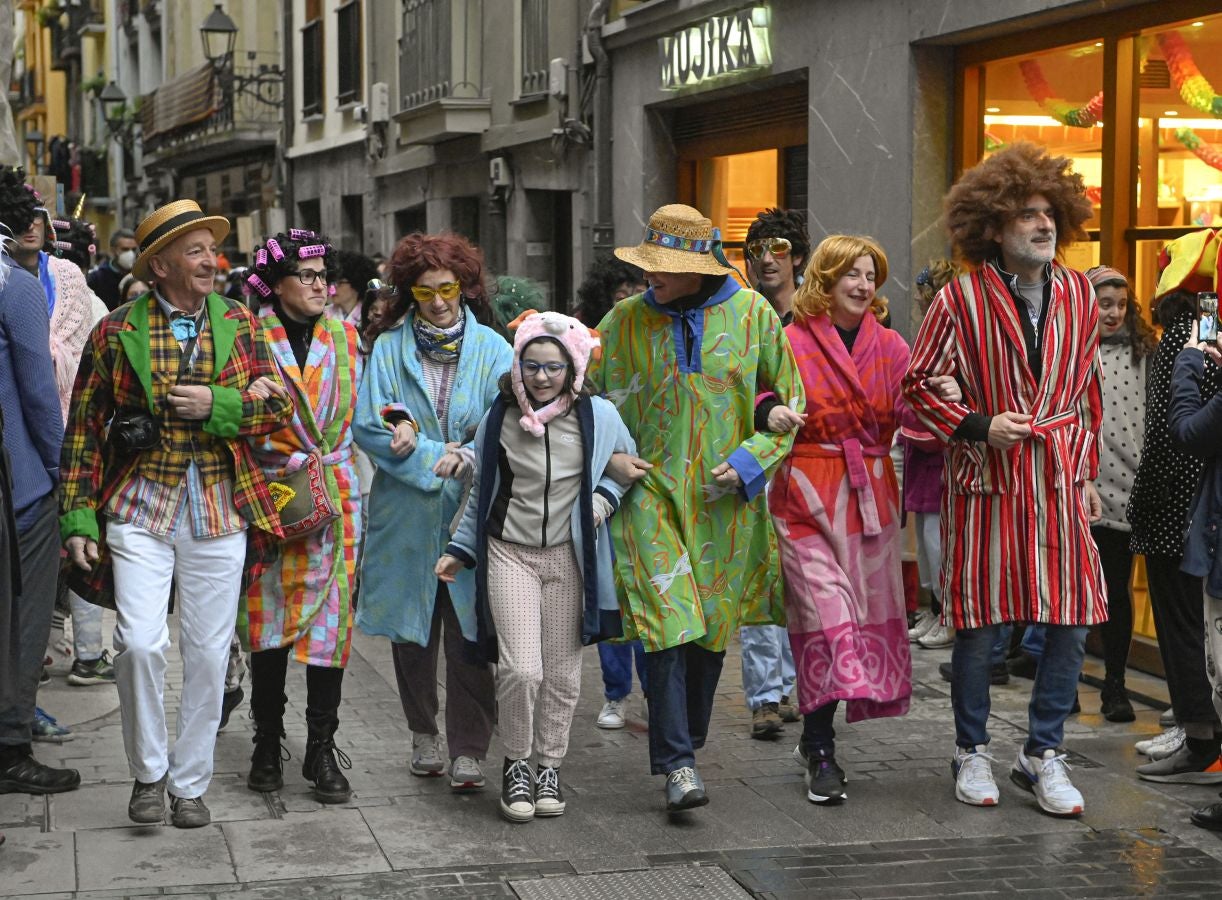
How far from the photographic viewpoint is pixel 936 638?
9.41 meters

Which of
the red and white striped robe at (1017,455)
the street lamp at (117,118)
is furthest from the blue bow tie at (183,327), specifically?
the street lamp at (117,118)

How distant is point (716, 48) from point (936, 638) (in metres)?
5.69

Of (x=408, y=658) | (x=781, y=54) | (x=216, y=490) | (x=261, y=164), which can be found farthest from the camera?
(x=261, y=164)

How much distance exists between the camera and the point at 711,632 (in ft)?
20.7

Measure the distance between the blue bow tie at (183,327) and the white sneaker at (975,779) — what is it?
115 inches

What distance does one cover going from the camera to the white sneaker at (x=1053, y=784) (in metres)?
6.14

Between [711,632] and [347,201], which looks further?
[347,201]

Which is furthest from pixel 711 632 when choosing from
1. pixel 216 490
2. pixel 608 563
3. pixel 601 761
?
pixel 216 490

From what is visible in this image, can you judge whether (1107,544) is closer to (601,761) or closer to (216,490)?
(601,761)

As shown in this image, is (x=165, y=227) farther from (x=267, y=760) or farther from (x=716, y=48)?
(x=716, y=48)

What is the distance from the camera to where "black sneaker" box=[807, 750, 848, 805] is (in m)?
6.32

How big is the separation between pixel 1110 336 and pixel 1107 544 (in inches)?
35.4

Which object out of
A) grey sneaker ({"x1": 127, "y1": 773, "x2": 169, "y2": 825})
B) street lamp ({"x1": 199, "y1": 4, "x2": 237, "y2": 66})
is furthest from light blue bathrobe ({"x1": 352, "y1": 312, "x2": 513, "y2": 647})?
street lamp ({"x1": 199, "y1": 4, "x2": 237, "y2": 66})

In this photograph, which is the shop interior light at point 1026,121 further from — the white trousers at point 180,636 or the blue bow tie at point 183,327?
the white trousers at point 180,636
